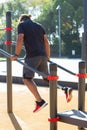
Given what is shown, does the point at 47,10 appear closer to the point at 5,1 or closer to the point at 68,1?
the point at 68,1

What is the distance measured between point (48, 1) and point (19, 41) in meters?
54.4

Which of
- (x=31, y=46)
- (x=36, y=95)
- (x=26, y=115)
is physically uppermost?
(x=31, y=46)

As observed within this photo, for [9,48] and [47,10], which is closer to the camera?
[9,48]

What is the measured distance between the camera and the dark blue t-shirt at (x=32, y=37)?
5.71 meters

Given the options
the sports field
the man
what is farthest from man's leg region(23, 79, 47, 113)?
the sports field

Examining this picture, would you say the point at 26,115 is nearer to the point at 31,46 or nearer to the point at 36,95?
the point at 36,95

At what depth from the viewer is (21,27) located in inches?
224

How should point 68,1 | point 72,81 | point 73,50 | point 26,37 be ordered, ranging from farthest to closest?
point 68,1 < point 73,50 < point 72,81 < point 26,37

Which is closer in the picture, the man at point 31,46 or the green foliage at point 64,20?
the man at point 31,46

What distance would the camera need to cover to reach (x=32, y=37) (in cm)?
577

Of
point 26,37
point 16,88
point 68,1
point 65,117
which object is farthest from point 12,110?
point 68,1

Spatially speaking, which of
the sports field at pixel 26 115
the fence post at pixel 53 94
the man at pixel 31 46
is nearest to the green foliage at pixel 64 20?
the sports field at pixel 26 115

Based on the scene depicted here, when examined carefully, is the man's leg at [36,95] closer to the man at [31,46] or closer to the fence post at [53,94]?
the man at [31,46]

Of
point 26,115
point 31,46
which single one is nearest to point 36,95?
point 31,46
